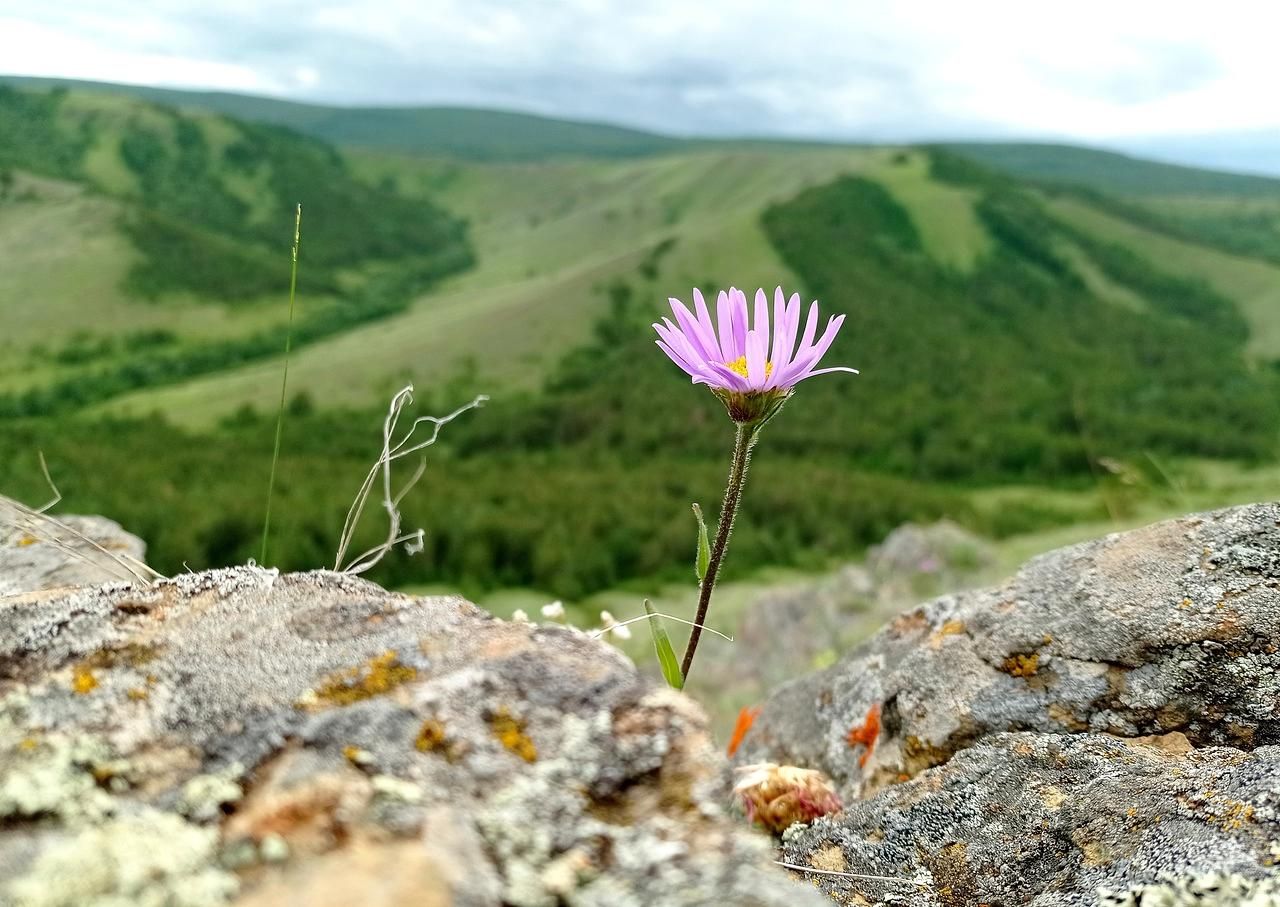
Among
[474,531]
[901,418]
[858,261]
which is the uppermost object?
[858,261]

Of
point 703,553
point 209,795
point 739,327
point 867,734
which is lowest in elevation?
point 867,734

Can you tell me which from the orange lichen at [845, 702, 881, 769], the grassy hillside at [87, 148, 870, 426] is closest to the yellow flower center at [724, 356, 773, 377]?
the orange lichen at [845, 702, 881, 769]

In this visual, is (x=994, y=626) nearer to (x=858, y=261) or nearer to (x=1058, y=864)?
(x=1058, y=864)

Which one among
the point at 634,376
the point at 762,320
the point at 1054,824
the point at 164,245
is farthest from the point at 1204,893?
the point at 164,245


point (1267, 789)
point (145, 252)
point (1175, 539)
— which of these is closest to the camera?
point (1267, 789)

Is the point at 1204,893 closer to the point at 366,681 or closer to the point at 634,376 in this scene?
the point at 366,681

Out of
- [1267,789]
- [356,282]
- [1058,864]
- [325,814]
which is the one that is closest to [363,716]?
[325,814]

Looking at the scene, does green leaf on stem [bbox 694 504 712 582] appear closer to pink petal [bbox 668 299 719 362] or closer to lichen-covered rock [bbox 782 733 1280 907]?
pink petal [bbox 668 299 719 362]
